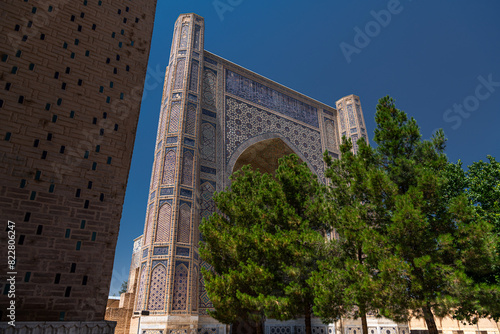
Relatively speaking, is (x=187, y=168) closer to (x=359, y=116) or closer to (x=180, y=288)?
(x=180, y=288)

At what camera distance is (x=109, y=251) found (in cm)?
733

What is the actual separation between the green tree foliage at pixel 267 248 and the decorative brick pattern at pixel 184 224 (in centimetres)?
199

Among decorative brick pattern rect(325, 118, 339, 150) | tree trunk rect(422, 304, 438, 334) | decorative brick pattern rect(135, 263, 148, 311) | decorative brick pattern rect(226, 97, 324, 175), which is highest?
decorative brick pattern rect(325, 118, 339, 150)

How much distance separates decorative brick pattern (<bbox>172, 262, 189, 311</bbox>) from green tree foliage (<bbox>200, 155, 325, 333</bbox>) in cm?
193

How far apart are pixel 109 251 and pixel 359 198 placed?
19.0ft

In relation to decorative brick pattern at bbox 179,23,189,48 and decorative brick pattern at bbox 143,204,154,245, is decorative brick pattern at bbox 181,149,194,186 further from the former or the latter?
decorative brick pattern at bbox 179,23,189,48

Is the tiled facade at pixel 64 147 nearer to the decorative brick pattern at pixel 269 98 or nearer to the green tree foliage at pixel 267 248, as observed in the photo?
the green tree foliage at pixel 267 248

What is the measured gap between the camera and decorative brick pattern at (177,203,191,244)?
34.2 ft

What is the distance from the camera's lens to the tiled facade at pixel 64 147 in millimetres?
6535

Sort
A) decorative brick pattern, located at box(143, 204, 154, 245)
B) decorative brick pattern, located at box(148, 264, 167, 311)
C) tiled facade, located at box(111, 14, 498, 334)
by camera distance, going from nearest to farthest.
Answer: decorative brick pattern, located at box(148, 264, 167, 311)
tiled facade, located at box(111, 14, 498, 334)
decorative brick pattern, located at box(143, 204, 154, 245)

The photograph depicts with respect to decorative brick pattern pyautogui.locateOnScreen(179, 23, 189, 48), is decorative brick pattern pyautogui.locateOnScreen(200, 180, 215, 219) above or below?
below

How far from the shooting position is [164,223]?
10.5 meters

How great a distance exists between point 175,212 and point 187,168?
175 centimetres

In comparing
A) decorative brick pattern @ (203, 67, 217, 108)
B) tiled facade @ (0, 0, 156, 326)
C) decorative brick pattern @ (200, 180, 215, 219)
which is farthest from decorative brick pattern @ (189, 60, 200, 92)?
decorative brick pattern @ (200, 180, 215, 219)
